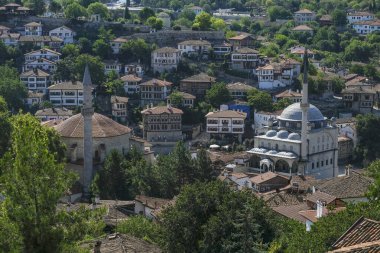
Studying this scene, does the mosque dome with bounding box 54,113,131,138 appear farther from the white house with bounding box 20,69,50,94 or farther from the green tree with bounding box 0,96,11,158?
the white house with bounding box 20,69,50,94

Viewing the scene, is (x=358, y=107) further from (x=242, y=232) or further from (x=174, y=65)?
(x=242, y=232)

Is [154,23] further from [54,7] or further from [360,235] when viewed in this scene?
[360,235]

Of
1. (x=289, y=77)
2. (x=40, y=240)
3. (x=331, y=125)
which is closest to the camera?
(x=40, y=240)

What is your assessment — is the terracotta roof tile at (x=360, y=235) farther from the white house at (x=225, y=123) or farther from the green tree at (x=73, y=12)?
the green tree at (x=73, y=12)

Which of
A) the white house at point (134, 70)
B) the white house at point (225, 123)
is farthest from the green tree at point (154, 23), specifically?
the white house at point (225, 123)

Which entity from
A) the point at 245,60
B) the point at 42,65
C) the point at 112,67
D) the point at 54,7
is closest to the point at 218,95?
the point at 245,60

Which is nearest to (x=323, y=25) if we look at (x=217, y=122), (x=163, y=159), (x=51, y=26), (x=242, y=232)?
(x=51, y=26)

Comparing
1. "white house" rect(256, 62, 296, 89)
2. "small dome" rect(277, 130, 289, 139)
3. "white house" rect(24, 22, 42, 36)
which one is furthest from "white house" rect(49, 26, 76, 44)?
"small dome" rect(277, 130, 289, 139)
